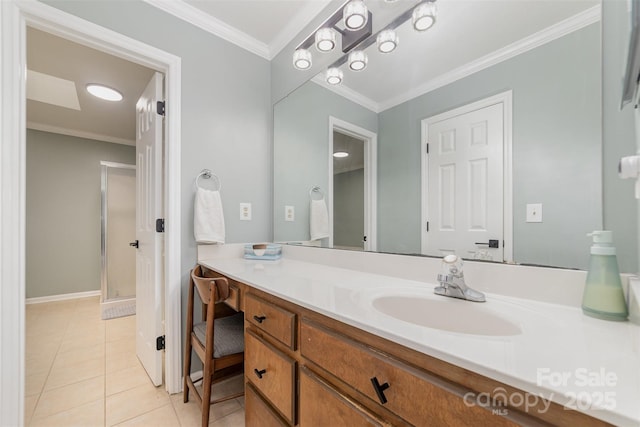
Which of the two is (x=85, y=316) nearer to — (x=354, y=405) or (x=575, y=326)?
(x=354, y=405)

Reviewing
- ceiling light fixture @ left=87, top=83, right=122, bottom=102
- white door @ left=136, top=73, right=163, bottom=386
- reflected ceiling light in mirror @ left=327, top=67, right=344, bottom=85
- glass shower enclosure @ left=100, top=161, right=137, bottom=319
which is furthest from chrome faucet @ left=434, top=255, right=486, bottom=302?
glass shower enclosure @ left=100, top=161, right=137, bottom=319

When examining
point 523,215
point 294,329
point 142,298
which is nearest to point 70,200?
point 142,298

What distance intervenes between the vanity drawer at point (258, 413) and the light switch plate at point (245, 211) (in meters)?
1.09

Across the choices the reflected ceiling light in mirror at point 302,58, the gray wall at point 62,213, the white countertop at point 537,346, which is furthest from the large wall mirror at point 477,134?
the gray wall at point 62,213

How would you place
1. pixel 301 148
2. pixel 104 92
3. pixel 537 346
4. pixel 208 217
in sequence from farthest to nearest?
1. pixel 104 92
2. pixel 301 148
3. pixel 208 217
4. pixel 537 346

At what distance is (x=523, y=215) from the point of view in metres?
0.90

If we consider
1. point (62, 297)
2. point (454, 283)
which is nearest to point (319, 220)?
point (454, 283)

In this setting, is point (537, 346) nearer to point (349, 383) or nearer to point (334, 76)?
point (349, 383)

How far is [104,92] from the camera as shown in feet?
8.00

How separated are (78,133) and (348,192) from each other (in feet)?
13.5

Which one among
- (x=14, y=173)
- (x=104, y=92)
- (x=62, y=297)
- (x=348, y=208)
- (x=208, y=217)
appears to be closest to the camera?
(x=14, y=173)

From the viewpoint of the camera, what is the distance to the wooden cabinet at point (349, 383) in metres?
0.44

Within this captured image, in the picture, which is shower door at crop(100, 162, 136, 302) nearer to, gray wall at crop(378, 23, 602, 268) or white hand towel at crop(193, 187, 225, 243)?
white hand towel at crop(193, 187, 225, 243)

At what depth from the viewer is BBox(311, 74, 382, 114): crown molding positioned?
1.40 m
